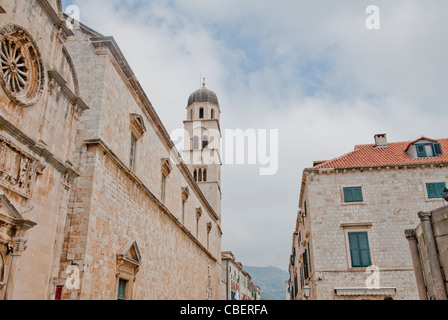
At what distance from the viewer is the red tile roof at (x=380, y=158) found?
20.1m

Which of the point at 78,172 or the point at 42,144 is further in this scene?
the point at 78,172

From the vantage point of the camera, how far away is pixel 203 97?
42.8 meters

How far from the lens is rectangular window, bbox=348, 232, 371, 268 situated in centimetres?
1830

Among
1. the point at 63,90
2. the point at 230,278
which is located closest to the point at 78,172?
the point at 63,90

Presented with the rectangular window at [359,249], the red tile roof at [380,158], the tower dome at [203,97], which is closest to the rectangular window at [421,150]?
the red tile roof at [380,158]

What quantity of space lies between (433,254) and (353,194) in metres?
12.1

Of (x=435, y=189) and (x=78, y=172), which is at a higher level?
(x=435, y=189)

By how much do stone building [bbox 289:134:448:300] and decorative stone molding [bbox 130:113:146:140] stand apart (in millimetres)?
9748

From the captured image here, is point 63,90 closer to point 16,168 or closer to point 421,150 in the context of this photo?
point 16,168

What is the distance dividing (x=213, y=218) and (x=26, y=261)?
83.8 ft

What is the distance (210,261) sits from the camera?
28594mm

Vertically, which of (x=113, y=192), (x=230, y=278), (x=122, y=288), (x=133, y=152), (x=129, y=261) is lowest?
(x=122, y=288)

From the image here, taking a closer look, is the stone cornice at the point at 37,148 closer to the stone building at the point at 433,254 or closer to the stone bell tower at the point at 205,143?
the stone building at the point at 433,254

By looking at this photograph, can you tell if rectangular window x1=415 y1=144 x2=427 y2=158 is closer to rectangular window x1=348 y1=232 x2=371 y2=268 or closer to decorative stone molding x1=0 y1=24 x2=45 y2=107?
rectangular window x1=348 y1=232 x2=371 y2=268
